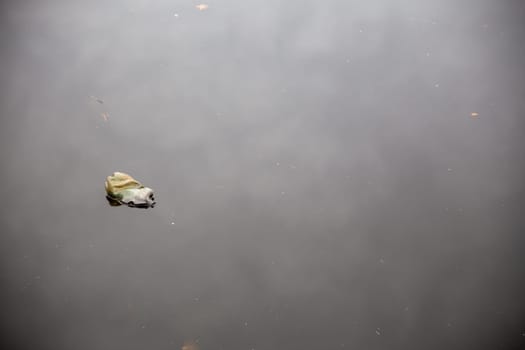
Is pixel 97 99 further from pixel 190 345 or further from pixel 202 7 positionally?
pixel 190 345

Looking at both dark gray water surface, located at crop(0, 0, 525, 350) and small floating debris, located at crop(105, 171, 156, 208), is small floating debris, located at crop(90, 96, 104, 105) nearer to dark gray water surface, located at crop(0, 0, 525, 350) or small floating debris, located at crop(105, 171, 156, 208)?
dark gray water surface, located at crop(0, 0, 525, 350)

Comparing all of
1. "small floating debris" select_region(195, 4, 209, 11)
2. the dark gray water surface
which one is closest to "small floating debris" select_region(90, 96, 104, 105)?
the dark gray water surface

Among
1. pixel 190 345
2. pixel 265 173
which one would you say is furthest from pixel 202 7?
pixel 190 345

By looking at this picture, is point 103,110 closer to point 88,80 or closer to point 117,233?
point 88,80

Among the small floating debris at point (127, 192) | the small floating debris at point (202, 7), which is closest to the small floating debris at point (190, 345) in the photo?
the small floating debris at point (127, 192)

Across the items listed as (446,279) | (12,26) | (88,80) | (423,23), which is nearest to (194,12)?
(88,80)

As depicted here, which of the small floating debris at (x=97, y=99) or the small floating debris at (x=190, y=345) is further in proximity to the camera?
the small floating debris at (x=97, y=99)

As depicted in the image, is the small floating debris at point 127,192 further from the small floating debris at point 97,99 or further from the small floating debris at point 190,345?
the small floating debris at point 190,345
